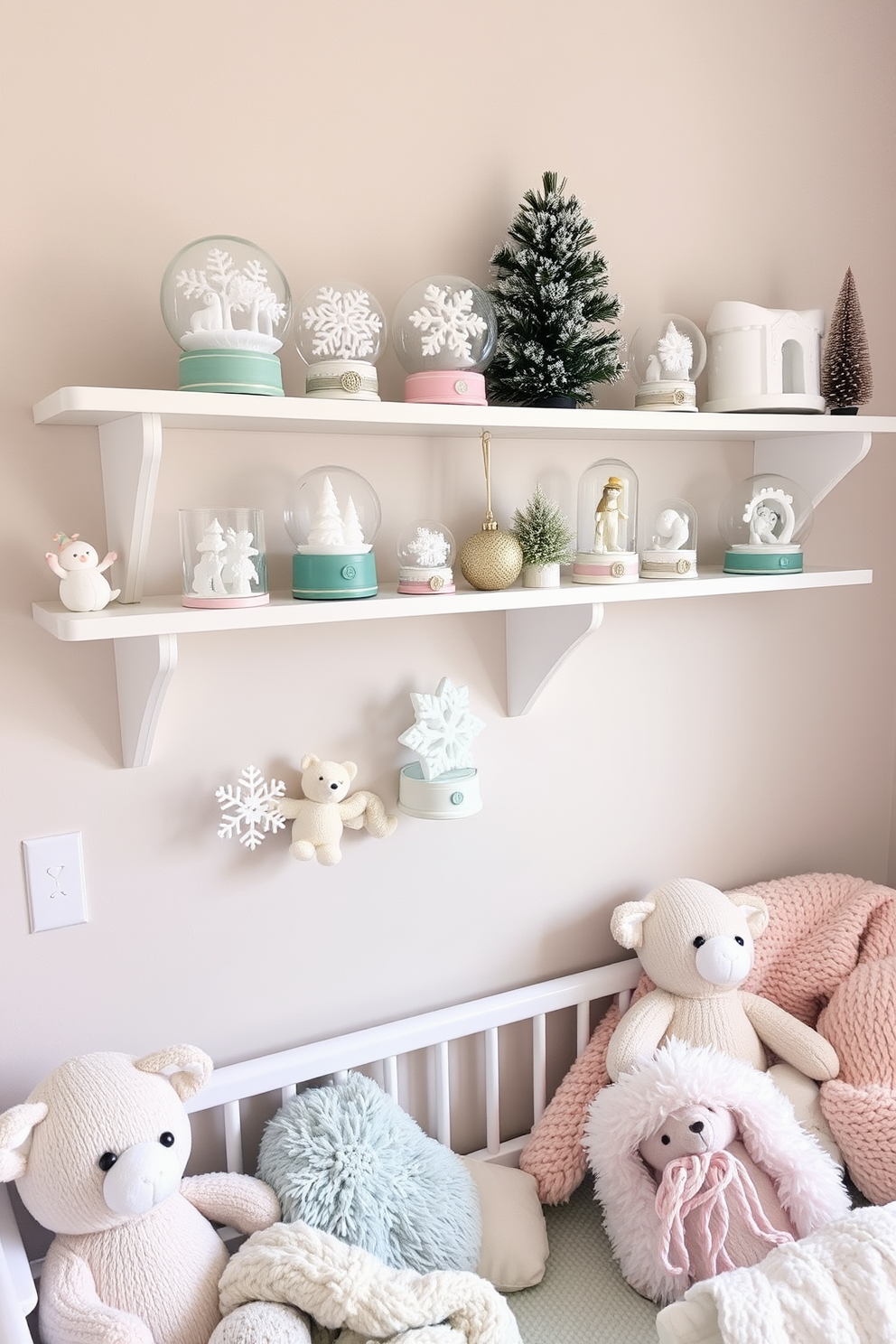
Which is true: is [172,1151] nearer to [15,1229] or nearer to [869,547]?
[15,1229]

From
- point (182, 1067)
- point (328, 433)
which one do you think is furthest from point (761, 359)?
point (182, 1067)

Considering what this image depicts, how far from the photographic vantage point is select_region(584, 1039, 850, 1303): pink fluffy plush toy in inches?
45.9

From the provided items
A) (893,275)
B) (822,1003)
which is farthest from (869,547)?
(822,1003)

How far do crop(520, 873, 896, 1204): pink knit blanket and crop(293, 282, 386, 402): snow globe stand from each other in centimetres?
94

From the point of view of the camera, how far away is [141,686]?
1.07 m

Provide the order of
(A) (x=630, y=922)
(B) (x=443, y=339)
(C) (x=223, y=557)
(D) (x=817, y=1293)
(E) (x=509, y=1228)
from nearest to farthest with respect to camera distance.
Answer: (D) (x=817, y=1293) < (C) (x=223, y=557) < (B) (x=443, y=339) < (E) (x=509, y=1228) < (A) (x=630, y=922)

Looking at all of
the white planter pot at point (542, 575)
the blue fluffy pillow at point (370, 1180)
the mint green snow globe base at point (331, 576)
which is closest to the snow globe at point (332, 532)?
the mint green snow globe base at point (331, 576)

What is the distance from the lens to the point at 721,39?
143 cm

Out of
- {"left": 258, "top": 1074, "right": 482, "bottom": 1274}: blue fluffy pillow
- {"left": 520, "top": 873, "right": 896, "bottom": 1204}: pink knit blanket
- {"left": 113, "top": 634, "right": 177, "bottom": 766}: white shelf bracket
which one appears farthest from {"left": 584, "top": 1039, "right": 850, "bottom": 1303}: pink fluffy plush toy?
{"left": 113, "top": 634, "right": 177, "bottom": 766}: white shelf bracket

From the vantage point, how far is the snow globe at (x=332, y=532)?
109cm

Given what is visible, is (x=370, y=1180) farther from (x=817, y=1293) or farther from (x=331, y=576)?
(x=331, y=576)

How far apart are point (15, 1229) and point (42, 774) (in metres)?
0.47

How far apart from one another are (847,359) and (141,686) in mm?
1069

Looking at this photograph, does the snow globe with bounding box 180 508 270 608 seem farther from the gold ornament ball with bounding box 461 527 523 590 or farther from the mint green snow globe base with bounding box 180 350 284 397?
the gold ornament ball with bounding box 461 527 523 590
